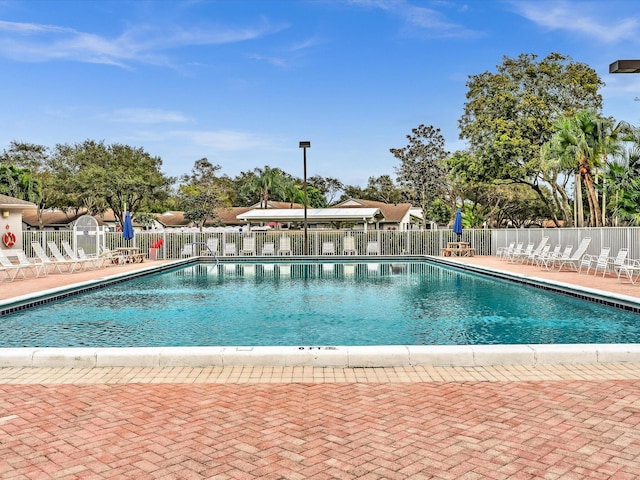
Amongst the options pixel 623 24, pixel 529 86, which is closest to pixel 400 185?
pixel 529 86

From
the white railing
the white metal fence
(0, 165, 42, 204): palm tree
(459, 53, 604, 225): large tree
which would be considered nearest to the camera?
the white railing

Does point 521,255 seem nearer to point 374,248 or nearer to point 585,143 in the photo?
point 585,143

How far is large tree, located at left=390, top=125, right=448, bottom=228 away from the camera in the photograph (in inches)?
1900

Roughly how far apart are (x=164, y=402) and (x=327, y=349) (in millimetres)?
1864

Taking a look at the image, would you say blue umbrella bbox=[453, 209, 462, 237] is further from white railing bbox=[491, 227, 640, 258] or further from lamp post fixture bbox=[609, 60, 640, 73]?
lamp post fixture bbox=[609, 60, 640, 73]

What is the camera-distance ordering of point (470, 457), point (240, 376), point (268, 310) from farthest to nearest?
1. point (268, 310)
2. point (240, 376)
3. point (470, 457)

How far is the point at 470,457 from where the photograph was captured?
3.41m

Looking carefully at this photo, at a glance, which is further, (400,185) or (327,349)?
(400,185)

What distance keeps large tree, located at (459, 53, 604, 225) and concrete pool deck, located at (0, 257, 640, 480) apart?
27.6m

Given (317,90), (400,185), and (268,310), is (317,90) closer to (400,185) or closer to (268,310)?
(400,185)

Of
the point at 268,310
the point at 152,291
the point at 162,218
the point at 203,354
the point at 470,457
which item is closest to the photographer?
the point at 470,457

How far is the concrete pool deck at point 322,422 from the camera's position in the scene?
3.29m

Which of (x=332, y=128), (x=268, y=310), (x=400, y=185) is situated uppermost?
(x=332, y=128)

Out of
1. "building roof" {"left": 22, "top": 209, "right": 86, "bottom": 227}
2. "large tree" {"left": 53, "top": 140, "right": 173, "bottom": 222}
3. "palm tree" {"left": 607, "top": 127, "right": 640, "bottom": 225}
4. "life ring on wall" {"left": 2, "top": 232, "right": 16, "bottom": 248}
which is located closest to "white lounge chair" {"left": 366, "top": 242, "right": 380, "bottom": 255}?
"palm tree" {"left": 607, "top": 127, "right": 640, "bottom": 225}
